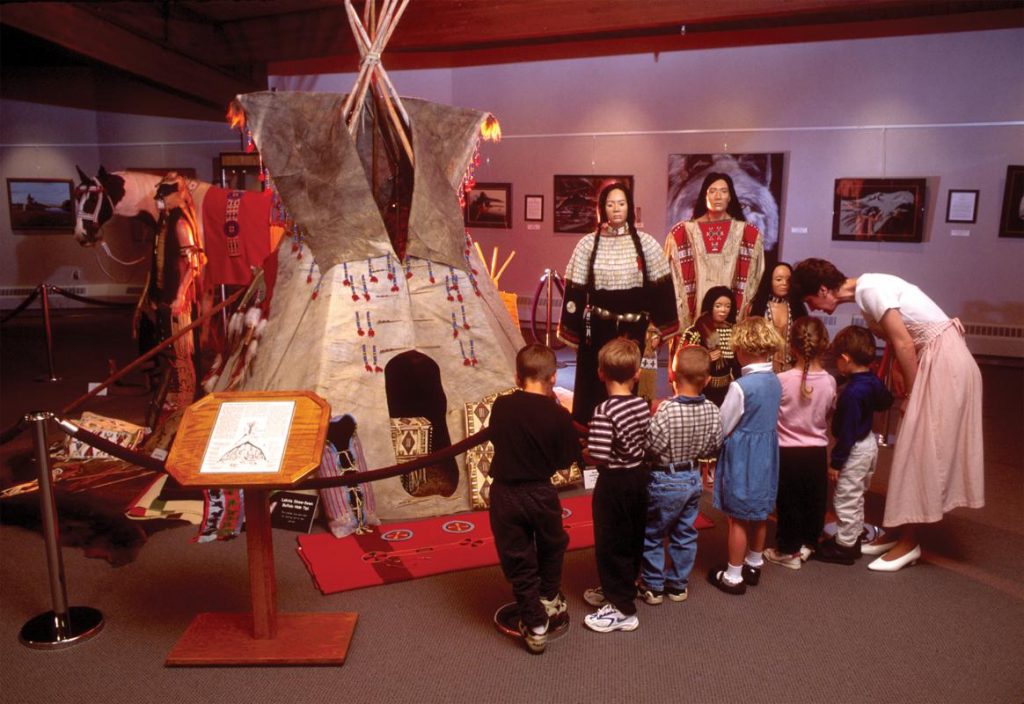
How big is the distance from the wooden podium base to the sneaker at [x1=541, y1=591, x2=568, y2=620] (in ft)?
2.82

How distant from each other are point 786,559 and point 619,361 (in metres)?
1.70

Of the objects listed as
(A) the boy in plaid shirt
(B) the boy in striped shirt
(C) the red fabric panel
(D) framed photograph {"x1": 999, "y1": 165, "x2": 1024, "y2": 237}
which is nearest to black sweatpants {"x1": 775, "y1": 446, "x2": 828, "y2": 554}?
(A) the boy in plaid shirt

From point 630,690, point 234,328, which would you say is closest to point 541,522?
point 630,690

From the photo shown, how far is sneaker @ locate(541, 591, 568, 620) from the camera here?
3266 millimetres

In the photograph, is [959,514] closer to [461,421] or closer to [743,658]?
[743,658]

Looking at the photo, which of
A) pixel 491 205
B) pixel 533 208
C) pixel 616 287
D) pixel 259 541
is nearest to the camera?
pixel 259 541

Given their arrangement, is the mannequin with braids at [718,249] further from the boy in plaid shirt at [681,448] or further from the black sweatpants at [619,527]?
the black sweatpants at [619,527]

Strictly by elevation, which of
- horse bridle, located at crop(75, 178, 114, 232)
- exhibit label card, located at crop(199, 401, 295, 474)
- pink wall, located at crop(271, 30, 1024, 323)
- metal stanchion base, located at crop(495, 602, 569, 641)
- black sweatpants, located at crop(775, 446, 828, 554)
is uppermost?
pink wall, located at crop(271, 30, 1024, 323)

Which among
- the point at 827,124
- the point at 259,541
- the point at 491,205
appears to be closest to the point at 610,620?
the point at 259,541

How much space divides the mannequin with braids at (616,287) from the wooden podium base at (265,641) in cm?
255

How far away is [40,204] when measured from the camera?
1209cm

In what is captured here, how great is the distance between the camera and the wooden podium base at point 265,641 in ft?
10.1

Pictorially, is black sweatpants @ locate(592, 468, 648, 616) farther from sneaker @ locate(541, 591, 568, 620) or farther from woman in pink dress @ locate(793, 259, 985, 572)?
woman in pink dress @ locate(793, 259, 985, 572)

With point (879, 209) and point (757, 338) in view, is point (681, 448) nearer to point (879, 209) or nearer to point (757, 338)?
point (757, 338)
